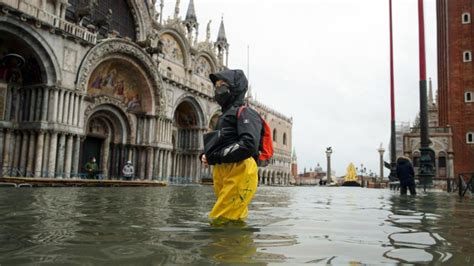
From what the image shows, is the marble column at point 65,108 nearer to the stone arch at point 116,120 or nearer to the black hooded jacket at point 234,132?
the stone arch at point 116,120

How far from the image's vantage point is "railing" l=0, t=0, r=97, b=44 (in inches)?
647

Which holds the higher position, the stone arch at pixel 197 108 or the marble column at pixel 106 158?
the stone arch at pixel 197 108

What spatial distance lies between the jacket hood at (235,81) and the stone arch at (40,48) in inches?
572

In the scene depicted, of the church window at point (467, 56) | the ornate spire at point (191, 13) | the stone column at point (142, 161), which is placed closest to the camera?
the stone column at point (142, 161)

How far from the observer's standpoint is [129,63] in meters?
22.5

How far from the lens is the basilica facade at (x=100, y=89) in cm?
1759

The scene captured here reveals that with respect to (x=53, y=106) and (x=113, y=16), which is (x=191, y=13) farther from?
(x=53, y=106)

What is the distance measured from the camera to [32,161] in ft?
58.6

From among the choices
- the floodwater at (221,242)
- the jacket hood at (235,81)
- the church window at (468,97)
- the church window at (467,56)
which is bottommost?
the floodwater at (221,242)

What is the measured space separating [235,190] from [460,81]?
3716cm

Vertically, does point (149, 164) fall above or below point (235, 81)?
below

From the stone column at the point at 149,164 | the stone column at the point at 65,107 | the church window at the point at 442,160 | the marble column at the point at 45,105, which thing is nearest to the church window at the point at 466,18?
the church window at the point at 442,160

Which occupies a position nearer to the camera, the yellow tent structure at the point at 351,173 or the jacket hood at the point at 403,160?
the jacket hood at the point at 403,160

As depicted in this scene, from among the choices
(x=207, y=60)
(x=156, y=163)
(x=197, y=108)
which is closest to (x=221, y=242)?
(x=156, y=163)
